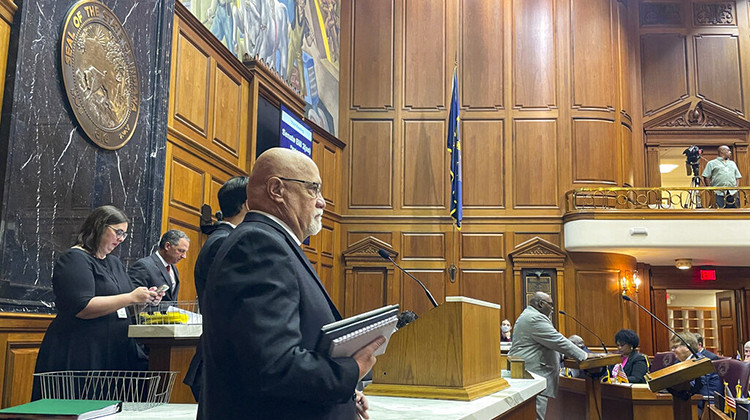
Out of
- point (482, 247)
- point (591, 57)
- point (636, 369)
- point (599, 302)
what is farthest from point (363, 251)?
point (636, 369)

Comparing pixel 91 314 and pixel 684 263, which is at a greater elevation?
pixel 684 263

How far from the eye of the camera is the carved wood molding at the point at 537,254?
12.8 m

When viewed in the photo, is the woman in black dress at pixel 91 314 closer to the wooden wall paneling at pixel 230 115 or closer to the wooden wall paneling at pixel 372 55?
the wooden wall paneling at pixel 230 115

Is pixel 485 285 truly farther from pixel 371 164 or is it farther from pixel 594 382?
pixel 594 382

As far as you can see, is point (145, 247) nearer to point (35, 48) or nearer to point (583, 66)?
point (35, 48)

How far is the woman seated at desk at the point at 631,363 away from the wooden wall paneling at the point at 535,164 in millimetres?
5269

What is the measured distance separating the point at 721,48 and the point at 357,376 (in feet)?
50.1

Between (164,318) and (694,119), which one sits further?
(694,119)

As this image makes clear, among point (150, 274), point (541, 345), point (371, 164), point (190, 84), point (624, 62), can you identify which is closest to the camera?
point (150, 274)

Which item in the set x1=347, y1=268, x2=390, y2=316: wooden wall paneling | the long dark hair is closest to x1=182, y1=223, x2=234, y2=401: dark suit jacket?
the long dark hair

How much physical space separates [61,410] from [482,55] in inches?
491

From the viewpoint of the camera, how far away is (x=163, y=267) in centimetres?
440

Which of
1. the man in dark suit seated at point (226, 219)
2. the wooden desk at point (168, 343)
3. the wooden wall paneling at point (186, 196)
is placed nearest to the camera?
the man in dark suit seated at point (226, 219)

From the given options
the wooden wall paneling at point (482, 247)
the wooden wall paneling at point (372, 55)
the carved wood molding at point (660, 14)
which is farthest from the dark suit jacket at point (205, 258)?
the carved wood molding at point (660, 14)
